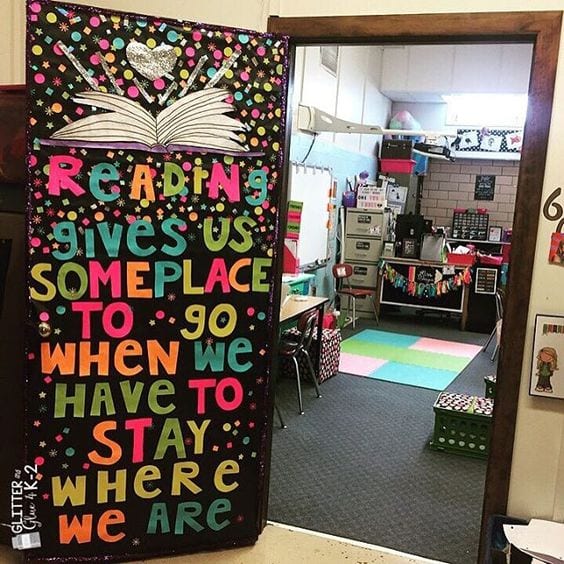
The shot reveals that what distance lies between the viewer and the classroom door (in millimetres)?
2318

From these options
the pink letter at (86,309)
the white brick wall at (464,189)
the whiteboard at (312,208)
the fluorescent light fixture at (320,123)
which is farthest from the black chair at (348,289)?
the pink letter at (86,309)

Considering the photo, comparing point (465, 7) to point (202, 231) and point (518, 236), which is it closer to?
point (518, 236)

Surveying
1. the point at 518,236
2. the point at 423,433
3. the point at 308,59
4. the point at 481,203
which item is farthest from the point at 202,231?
the point at 481,203

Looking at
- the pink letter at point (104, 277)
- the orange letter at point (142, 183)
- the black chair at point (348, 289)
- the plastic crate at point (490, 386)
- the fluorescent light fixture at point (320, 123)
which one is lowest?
the plastic crate at point (490, 386)

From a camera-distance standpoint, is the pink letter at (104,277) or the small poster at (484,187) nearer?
the pink letter at (104,277)

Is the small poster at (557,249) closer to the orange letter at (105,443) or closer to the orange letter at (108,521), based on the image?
the orange letter at (105,443)

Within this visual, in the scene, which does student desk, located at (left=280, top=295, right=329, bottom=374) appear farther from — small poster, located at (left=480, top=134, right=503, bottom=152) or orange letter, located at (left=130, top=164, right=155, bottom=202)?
small poster, located at (left=480, top=134, right=503, bottom=152)

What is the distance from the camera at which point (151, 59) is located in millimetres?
2365

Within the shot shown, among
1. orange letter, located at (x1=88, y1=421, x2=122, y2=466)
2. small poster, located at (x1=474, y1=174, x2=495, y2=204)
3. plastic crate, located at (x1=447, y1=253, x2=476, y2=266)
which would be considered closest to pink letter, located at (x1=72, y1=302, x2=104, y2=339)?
orange letter, located at (x1=88, y1=421, x2=122, y2=466)

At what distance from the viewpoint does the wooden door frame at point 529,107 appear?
7.56 feet

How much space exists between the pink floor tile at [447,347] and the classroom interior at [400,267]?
5 centimetres

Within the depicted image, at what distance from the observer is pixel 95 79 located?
2309 mm

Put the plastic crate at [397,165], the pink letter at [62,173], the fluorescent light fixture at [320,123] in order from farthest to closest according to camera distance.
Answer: the plastic crate at [397,165]
the fluorescent light fixture at [320,123]
the pink letter at [62,173]

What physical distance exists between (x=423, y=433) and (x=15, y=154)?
120 inches
